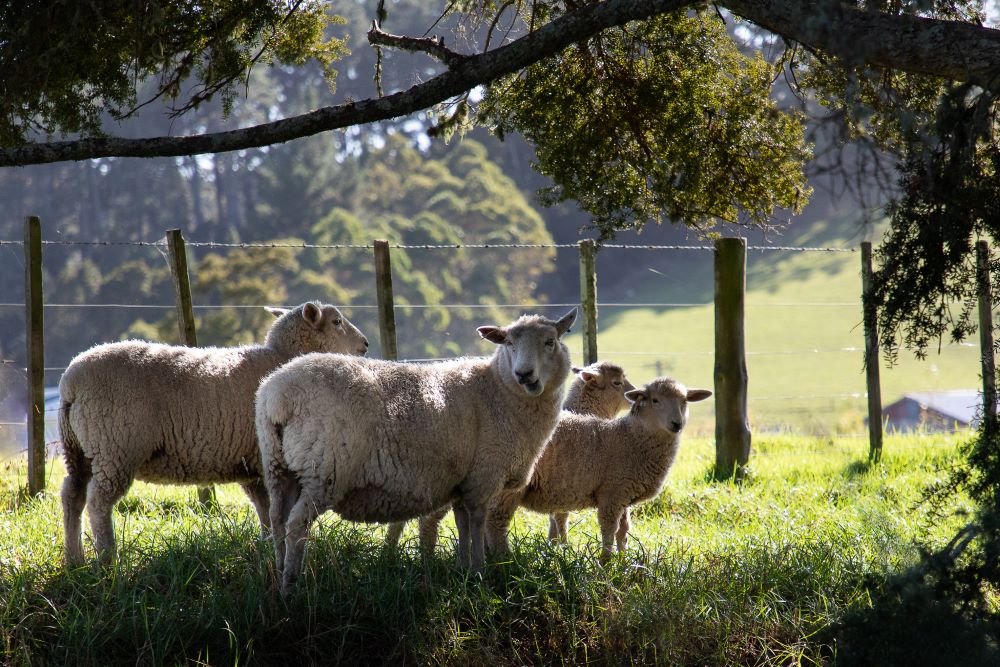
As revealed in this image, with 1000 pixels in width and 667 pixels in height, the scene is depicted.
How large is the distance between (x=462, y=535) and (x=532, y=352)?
105 cm

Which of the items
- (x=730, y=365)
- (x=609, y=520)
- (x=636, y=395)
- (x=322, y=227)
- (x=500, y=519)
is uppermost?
(x=322, y=227)

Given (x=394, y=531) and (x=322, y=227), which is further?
(x=322, y=227)

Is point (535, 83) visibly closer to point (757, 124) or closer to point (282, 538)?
point (757, 124)

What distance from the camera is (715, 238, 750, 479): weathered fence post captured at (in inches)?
329

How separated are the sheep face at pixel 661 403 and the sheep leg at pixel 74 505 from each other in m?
3.36

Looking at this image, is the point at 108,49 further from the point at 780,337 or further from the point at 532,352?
the point at 780,337

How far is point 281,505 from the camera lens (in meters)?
4.80

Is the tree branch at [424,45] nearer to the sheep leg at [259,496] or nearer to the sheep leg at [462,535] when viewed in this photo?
the sheep leg at [462,535]

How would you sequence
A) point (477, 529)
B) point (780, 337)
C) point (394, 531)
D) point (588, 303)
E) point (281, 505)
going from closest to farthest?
point (281, 505)
point (477, 529)
point (394, 531)
point (588, 303)
point (780, 337)

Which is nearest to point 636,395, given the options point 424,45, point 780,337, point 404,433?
point 404,433

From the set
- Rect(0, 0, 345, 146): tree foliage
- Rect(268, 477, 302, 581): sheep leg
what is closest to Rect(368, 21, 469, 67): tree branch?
Rect(0, 0, 345, 146): tree foliage

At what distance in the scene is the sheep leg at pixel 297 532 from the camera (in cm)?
457

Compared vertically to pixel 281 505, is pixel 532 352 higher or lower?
higher

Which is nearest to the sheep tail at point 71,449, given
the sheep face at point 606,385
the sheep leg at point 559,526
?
the sheep leg at point 559,526
